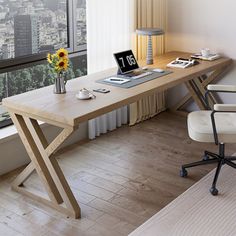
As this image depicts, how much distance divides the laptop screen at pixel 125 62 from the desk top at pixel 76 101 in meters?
0.13

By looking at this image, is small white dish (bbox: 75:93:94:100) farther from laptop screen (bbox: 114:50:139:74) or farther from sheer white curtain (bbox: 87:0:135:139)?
sheer white curtain (bbox: 87:0:135:139)

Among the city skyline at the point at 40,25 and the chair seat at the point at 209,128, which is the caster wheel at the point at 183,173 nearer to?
the chair seat at the point at 209,128

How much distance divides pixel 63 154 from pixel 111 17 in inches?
51.1

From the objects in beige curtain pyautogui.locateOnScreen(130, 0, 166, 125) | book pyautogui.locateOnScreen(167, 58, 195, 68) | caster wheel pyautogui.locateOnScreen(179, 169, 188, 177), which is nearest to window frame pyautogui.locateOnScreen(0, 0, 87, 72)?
beige curtain pyautogui.locateOnScreen(130, 0, 166, 125)

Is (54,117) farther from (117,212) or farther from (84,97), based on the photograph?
(117,212)

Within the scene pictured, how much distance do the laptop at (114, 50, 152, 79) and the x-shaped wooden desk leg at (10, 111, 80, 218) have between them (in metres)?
0.97

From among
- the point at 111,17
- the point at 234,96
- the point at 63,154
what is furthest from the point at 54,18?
the point at 234,96

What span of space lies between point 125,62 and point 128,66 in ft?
0.15

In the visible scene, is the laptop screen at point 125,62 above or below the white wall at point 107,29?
below

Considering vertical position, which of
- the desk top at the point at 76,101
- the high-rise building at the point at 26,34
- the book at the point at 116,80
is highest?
the high-rise building at the point at 26,34

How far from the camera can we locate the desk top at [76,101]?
280 centimetres

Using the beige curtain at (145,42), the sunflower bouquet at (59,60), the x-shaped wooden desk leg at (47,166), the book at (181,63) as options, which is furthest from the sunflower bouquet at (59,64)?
the beige curtain at (145,42)

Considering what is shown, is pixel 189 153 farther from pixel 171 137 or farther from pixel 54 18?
pixel 54 18

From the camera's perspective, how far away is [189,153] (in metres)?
3.89
